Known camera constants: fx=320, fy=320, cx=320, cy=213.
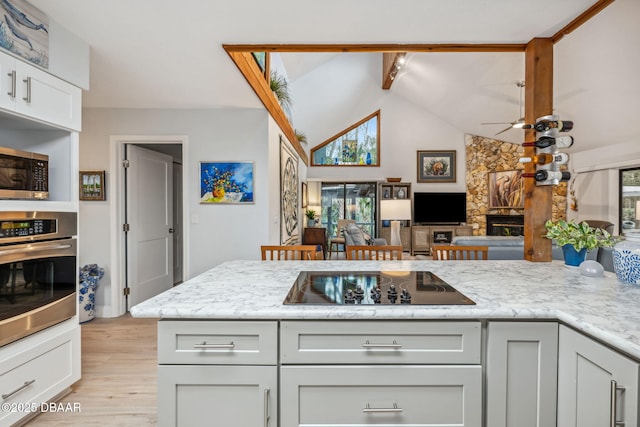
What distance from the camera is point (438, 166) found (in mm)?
8312

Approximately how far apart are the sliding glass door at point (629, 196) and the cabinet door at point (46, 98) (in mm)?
7400

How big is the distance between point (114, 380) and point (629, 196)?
7.46 m

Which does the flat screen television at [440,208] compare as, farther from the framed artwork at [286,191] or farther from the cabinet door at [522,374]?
the cabinet door at [522,374]

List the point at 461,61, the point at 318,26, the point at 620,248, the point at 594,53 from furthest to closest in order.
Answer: the point at 461,61
the point at 594,53
the point at 318,26
the point at 620,248

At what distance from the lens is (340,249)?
8367mm

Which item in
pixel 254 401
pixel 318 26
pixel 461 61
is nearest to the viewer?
pixel 254 401

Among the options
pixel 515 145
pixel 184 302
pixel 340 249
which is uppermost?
pixel 515 145

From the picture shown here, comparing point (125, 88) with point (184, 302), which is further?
point (125, 88)

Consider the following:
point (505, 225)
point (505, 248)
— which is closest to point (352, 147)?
point (505, 225)

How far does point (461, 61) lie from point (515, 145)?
3.36 m

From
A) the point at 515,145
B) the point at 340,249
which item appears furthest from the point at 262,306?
the point at 515,145

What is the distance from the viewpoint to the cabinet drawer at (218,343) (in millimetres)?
1116

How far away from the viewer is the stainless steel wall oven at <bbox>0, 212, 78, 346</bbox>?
1.62 m

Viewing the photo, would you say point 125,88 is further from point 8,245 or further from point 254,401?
point 254,401
